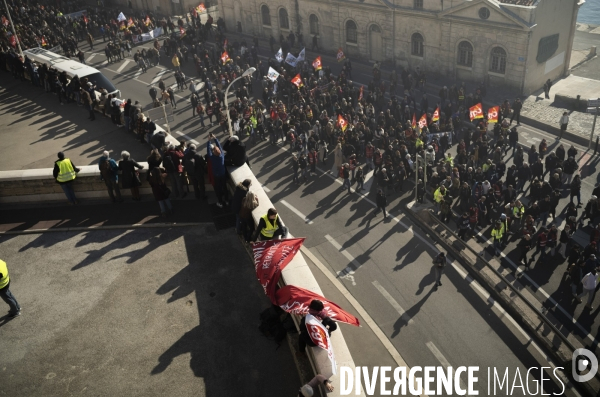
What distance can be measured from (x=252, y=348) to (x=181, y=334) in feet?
4.85

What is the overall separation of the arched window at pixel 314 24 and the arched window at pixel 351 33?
361cm

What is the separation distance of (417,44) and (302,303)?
124ft

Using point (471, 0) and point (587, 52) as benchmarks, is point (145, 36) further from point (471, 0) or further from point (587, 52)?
point (587, 52)

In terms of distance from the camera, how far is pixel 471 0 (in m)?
38.0

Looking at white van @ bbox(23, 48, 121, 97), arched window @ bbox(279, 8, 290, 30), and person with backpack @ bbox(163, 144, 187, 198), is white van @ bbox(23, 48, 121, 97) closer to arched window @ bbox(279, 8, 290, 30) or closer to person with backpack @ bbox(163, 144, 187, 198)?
person with backpack @ bbox(163, 144, 187, 198)

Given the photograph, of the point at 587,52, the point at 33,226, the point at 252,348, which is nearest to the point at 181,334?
the point at 252,348

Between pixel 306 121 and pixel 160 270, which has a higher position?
pixel 160 270

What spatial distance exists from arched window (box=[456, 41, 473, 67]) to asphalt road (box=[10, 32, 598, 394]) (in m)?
14.0

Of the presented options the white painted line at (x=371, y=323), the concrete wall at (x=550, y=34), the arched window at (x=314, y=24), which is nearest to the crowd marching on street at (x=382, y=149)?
the concrete wall at (x=550, y=34)

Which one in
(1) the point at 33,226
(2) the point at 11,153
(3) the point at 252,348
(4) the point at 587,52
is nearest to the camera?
(3) the point at 252,348

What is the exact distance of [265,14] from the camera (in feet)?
179

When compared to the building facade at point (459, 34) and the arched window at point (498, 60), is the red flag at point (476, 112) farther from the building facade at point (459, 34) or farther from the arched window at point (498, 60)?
the arched window at point (498, 60)

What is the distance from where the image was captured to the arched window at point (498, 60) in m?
38.9

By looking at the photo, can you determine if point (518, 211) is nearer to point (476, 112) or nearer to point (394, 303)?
point (394, 303)
